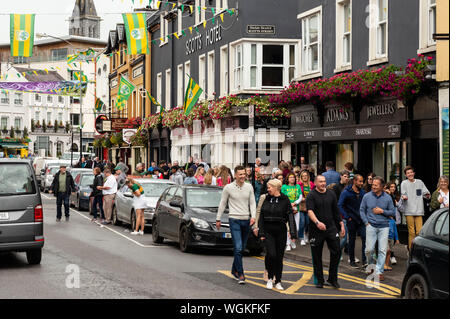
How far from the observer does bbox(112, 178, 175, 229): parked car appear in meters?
20.8

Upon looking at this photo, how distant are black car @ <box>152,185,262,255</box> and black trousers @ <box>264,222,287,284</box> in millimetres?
4011

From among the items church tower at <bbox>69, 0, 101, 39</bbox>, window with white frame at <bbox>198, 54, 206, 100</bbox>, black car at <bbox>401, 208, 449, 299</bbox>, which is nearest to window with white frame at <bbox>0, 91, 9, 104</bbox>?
church tower at <bbox>69, 0, 101, 39</bbox>

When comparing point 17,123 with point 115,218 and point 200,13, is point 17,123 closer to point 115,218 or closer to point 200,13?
point 200,13

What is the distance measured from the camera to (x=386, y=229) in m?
12.6

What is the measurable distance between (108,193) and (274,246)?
12.7 meters

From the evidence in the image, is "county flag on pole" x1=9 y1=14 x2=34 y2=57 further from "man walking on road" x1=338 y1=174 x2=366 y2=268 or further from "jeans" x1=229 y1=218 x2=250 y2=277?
"jeans" x1=229 y1=218 x2=250 y2=277

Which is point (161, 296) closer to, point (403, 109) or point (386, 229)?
point (386, 229)

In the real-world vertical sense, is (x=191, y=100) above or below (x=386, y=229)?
above

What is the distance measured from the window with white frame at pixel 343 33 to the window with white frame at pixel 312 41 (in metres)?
1.23

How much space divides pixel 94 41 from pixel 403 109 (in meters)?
116

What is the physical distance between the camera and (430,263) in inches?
330

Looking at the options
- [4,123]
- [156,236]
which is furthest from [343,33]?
[4,123]

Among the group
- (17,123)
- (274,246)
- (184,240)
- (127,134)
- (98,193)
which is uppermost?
(17,123)

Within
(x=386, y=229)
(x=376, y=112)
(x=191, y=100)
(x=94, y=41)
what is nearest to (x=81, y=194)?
(x=191, y=100)
